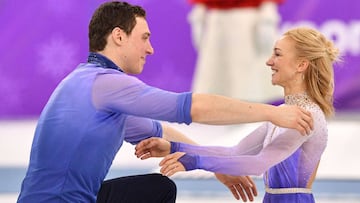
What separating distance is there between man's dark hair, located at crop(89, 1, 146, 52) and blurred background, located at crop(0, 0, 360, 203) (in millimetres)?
2535

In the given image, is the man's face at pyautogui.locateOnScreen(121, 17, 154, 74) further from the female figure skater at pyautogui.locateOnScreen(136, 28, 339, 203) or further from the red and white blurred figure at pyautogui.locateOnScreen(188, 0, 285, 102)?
the red and white blurred figure at pyautogui.locateOnScreen(188, 0, 285, 102)

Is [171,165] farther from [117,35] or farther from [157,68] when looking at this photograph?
[157,68]

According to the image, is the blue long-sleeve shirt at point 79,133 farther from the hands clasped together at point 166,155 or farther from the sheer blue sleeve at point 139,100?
the hands clasped together at point 166,155

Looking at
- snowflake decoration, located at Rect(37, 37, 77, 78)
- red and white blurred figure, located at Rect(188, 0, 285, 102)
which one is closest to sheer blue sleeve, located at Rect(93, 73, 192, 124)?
red and white blurred figure, located at Rect(188, 0, 285, 102)

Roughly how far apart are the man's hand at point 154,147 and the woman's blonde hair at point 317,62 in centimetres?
58

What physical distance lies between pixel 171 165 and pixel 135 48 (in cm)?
44

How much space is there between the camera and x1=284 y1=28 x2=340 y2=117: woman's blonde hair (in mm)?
3035

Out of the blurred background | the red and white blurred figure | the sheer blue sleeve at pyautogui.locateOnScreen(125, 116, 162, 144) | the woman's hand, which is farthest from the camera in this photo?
the red and white blurred figure

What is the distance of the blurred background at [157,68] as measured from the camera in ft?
18.1

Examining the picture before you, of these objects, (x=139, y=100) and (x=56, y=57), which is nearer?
(x=139, y=100)

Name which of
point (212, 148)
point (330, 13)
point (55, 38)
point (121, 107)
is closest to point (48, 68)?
A: point (55, 38)

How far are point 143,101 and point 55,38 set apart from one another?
3.40 m

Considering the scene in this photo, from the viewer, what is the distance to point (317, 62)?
3.04m

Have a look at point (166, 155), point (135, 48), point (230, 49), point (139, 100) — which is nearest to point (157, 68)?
point (230, 49)
